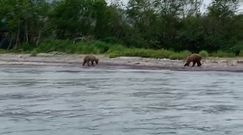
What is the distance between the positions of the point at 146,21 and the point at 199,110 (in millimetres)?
40857

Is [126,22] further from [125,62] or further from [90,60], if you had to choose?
[90,60]

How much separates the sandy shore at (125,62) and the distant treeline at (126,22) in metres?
Answer: 7.04

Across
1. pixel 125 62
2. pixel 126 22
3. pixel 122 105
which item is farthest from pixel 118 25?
pixel 122 105

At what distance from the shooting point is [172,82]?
28.6m

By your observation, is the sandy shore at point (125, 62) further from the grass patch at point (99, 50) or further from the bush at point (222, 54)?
the bush at point (222, 54)

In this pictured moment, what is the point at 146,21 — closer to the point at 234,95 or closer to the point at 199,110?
the point at 234,95

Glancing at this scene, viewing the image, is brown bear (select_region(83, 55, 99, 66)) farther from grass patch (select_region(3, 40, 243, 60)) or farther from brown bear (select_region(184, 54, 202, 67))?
brown bear (select_region(184, 54, 202, 67))

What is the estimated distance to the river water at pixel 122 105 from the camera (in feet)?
49.4

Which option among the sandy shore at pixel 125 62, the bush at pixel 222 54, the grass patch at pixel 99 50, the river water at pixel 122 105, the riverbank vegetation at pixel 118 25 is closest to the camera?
the river water at pixel 122 105

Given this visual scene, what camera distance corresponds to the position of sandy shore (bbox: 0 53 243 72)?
38.9 meters

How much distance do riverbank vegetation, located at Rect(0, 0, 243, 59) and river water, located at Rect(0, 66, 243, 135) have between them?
914 inches

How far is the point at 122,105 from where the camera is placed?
63.8 feet

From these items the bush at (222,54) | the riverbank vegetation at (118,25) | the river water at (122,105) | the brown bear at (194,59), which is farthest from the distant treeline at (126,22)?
the river water at (122,105)

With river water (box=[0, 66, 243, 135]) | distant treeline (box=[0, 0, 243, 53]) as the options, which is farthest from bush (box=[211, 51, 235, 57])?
river water (box=[0, 66, 243, 135])
